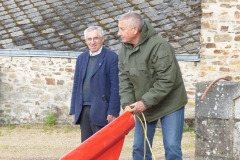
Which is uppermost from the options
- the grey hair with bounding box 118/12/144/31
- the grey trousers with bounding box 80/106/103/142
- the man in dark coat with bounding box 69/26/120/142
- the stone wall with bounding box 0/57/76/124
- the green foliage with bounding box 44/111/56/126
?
the grey hair with bounding box 118/12/144/31

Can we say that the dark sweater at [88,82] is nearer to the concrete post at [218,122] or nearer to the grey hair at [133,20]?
the grey hair at [133,20]

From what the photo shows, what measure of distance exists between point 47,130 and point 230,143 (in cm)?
691

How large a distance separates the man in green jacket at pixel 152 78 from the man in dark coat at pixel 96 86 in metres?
0.64

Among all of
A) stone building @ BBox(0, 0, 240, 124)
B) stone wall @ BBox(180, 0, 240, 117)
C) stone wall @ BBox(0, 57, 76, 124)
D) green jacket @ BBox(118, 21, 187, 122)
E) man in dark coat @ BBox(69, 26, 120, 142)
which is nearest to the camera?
green jacket @ BBox(118, 21, 187, 122)

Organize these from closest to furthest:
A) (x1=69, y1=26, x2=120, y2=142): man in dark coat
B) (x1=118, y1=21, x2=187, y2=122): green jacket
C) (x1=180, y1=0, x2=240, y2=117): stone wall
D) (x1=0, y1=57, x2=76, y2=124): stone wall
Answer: (x1=118, y1=21, x2=187, y2=122): green jacket < (x1=69, y1=26, x2=120, y2=142): man in dark coat < (x1=180, y1=0, x2=240, y2=117): stone wall < (x1=0, y1=57, x2=76, y2=124): stone wall

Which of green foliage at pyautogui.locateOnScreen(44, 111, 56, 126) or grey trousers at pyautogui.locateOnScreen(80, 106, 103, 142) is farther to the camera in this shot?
green foliage at pyautogui.locateOnScreen(44, 111, 56, 126)

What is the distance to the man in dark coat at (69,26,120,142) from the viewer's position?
598cm

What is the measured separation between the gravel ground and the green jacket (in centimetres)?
296

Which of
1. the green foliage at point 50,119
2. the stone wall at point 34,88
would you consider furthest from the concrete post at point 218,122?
the green foliage at point 50,119

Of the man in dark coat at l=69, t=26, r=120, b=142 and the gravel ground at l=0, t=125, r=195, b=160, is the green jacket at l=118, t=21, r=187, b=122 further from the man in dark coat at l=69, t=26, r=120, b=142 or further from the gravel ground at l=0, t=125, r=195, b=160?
the gravel ground at l=0, t=125, r=195, b=160

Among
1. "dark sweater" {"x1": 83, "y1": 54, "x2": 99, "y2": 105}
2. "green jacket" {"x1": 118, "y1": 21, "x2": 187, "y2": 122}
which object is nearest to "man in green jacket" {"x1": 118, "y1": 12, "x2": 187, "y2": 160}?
"green jacket" {"x1": 118, "y1": 21, "x2": 187, "y2": 122}

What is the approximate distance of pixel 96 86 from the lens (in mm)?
5996

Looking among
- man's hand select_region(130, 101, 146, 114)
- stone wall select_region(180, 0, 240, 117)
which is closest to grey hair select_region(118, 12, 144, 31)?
man's hand select_region(130, 101, 146, 114)

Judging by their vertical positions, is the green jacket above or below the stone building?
above
